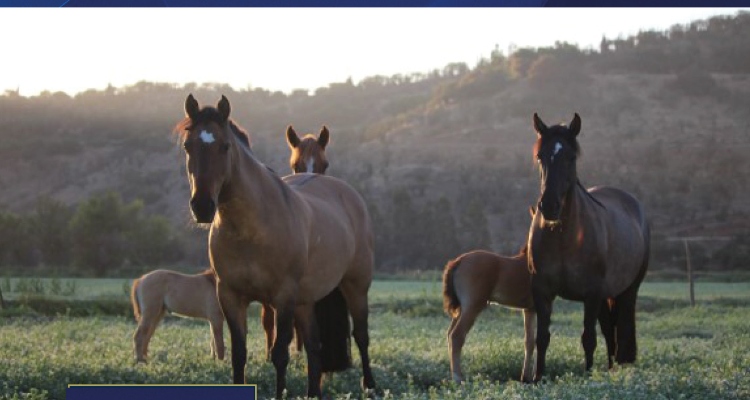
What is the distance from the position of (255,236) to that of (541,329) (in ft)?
10.2

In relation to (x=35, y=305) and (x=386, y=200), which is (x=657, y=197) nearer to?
(x=386, y=200)

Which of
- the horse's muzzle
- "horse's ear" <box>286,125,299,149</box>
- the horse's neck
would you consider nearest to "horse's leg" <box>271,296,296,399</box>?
the horse's neck

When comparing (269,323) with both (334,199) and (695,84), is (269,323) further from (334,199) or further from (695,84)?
(695,84)

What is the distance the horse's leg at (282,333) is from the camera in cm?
760

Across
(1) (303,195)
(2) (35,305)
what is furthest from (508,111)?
(1) (303,195)

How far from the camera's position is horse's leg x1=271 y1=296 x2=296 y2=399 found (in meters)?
7.60

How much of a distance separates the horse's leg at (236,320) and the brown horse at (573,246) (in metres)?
2.77

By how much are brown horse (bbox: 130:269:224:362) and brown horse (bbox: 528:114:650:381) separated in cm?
382

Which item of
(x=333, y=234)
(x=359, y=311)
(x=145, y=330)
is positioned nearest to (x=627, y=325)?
(x=359, y=311)

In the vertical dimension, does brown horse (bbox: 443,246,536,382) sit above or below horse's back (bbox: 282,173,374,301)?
below

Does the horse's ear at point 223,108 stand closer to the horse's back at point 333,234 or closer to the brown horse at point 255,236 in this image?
the brown horse at point 255,236

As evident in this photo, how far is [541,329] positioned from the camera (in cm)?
943

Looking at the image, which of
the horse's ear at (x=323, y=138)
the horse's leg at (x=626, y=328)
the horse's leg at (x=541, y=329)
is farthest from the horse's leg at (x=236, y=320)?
the horse's leg at (x=626, y=328)

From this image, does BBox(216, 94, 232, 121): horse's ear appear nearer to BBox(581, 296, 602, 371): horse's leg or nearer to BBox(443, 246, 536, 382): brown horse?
BBox(443, 246, 536, 382): brown horse
